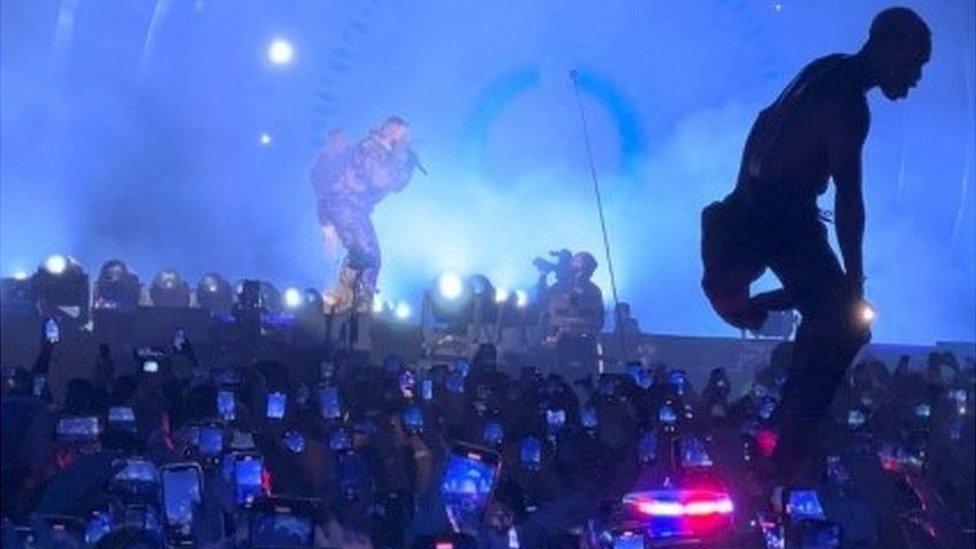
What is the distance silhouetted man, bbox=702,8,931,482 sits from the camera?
3.89m

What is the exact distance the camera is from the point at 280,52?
20.9 metres

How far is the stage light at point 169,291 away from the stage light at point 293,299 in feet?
3.78

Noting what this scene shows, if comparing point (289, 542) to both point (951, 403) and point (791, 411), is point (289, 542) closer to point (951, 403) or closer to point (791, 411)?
point (791, 411)

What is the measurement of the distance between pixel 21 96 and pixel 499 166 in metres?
6.78

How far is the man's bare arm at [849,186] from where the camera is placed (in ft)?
12.6

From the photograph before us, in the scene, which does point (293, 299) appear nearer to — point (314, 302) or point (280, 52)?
point (314, 302)

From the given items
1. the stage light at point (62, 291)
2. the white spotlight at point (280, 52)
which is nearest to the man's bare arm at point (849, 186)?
the stage light at point (62, 291)

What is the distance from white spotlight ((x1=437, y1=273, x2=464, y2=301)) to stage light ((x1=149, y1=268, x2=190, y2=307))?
9.49ft

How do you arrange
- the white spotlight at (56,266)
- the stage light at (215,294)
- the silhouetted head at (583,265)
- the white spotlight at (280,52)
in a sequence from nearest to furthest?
the white spotlight at (56,266), the stage light at (215,294), the silhouetted head at (583,265), the white spotlight at (280,52)

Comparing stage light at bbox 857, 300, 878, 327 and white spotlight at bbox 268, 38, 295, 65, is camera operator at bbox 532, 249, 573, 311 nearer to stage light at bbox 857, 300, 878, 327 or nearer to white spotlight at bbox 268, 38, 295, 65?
white spotlight at bbox 268, 38, 295, 65

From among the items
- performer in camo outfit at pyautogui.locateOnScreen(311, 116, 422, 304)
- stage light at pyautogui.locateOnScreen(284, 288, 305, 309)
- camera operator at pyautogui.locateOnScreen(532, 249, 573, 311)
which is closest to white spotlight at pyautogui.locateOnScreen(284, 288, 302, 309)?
stage light at pyautogui.locateOnScreen(284, 288, 305, 309)

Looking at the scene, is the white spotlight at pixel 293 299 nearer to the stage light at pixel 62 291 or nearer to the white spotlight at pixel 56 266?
the white spotlight at pixel 56 266

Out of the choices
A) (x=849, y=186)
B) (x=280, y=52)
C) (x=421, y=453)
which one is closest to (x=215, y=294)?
(x=280, y=52)

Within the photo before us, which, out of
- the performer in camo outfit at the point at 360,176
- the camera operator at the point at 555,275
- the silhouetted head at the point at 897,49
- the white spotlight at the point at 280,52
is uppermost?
the white spotlight at the point at 280,52
